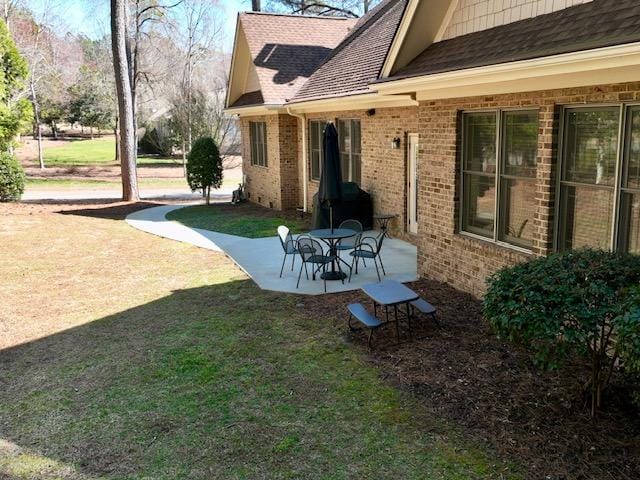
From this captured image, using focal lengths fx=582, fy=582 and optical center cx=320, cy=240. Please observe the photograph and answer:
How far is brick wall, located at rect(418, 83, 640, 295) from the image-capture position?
644 cm

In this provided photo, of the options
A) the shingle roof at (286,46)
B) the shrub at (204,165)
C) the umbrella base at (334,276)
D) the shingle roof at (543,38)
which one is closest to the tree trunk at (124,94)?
the shrub at (204,165)

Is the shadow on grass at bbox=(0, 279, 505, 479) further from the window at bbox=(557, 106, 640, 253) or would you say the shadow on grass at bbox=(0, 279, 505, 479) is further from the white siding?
the white siding

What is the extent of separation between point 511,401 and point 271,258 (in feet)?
Result: 23.3

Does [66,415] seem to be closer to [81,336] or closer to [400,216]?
[81,336]

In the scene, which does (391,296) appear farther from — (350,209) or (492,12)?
(350,209)

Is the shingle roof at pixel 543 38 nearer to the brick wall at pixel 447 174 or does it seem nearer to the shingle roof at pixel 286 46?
the brick wall at pixel 447 174

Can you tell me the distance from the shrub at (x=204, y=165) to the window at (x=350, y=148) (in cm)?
783

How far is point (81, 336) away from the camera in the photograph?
25.1 ft

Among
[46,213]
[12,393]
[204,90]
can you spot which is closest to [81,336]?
[12,393]

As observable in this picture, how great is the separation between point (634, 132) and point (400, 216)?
24.2 ft

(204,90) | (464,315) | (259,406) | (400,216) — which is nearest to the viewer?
(259,406)

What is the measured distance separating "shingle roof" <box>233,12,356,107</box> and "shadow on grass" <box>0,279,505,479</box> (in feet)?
38.1

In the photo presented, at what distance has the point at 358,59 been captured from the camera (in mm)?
15398

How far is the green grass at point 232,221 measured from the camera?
15032 mm
